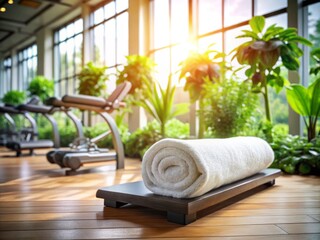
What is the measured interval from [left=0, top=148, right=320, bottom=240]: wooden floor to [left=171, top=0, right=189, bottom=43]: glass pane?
12.0 ft

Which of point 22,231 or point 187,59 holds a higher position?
point 187,59

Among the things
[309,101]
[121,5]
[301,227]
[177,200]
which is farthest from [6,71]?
[309,101]

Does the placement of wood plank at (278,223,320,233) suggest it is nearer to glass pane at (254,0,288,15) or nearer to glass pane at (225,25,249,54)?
glass pane at (254,0,288,15)

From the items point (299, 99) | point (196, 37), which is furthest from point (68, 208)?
point (196, 37)

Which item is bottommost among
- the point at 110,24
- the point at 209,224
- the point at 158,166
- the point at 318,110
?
the point at 209,224

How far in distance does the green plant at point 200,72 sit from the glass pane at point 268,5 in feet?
3.23

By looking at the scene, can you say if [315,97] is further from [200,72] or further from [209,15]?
[209,15]

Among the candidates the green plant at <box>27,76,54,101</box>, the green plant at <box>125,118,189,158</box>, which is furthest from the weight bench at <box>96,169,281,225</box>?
the green plant at <box>27,76,54,101</box>

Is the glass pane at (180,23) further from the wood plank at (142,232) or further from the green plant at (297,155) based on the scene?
the wood plank at (142,232)

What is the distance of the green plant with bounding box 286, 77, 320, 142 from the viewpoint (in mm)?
2977

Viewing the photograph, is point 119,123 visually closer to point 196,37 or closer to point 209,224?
point 196,37

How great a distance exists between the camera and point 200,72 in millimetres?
3736

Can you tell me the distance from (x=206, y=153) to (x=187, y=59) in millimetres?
2813

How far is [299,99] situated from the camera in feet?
10.1
